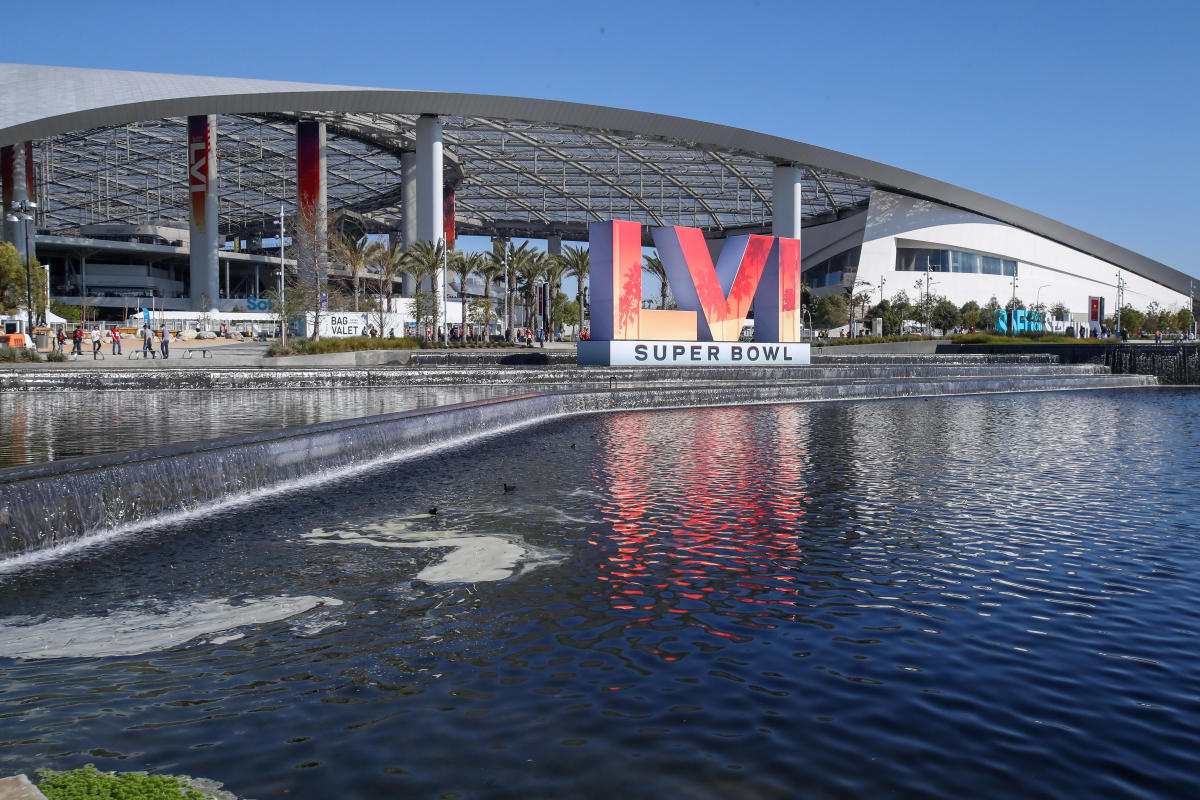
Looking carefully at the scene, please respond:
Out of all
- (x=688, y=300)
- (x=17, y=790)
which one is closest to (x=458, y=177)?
(x=688, y=300)

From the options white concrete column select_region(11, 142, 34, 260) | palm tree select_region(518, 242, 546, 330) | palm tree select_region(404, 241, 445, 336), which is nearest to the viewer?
palm tree select_region(404, 241, 445, 336)

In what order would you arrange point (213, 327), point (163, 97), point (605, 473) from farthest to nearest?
point (213, 327) → point (163, 97) → point (605, 473)

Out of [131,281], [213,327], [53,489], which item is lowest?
[53,489]

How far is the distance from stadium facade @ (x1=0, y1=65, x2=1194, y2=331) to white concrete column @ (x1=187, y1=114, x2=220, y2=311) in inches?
5.6

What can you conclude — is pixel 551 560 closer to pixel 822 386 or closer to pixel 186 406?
pixel 186 406

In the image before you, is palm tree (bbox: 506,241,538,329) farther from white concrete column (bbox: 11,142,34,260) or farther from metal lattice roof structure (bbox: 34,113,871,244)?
white concrete column (bbox: 11,142,34,260)

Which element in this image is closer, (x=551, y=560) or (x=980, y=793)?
(x=980, y=793)

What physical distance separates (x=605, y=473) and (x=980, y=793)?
895cm

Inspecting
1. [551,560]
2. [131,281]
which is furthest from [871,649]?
[131,281]

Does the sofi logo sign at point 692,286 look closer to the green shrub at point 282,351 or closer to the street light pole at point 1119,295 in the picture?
the green shrub at point 282,351

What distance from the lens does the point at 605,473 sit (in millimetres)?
12492

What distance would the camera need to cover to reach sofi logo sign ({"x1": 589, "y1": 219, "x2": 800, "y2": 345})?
34.1 m

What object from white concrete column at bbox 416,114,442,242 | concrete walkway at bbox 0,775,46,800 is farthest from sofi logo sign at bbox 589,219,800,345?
concrete walkway at bbox 0,775,46,800

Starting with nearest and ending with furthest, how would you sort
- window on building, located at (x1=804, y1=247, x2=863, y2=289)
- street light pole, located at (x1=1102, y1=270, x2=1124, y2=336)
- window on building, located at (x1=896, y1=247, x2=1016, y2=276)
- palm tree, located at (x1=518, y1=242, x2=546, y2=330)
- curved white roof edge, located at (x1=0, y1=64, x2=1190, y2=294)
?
curved white roof edge, located at (x1=0, y1=64, x2=1190, y2=294)
palm tree, located at (x1=518, y1=242, x2=546, y2=330)
street light pole, located at (x1=1102, y1=270, x2=1124, y2=336)
window on building, located at (x1=804, y1=247, x2=863, y2=289)
window on building, located at (x1=896, y1=247, x2=1016, y2=276)
